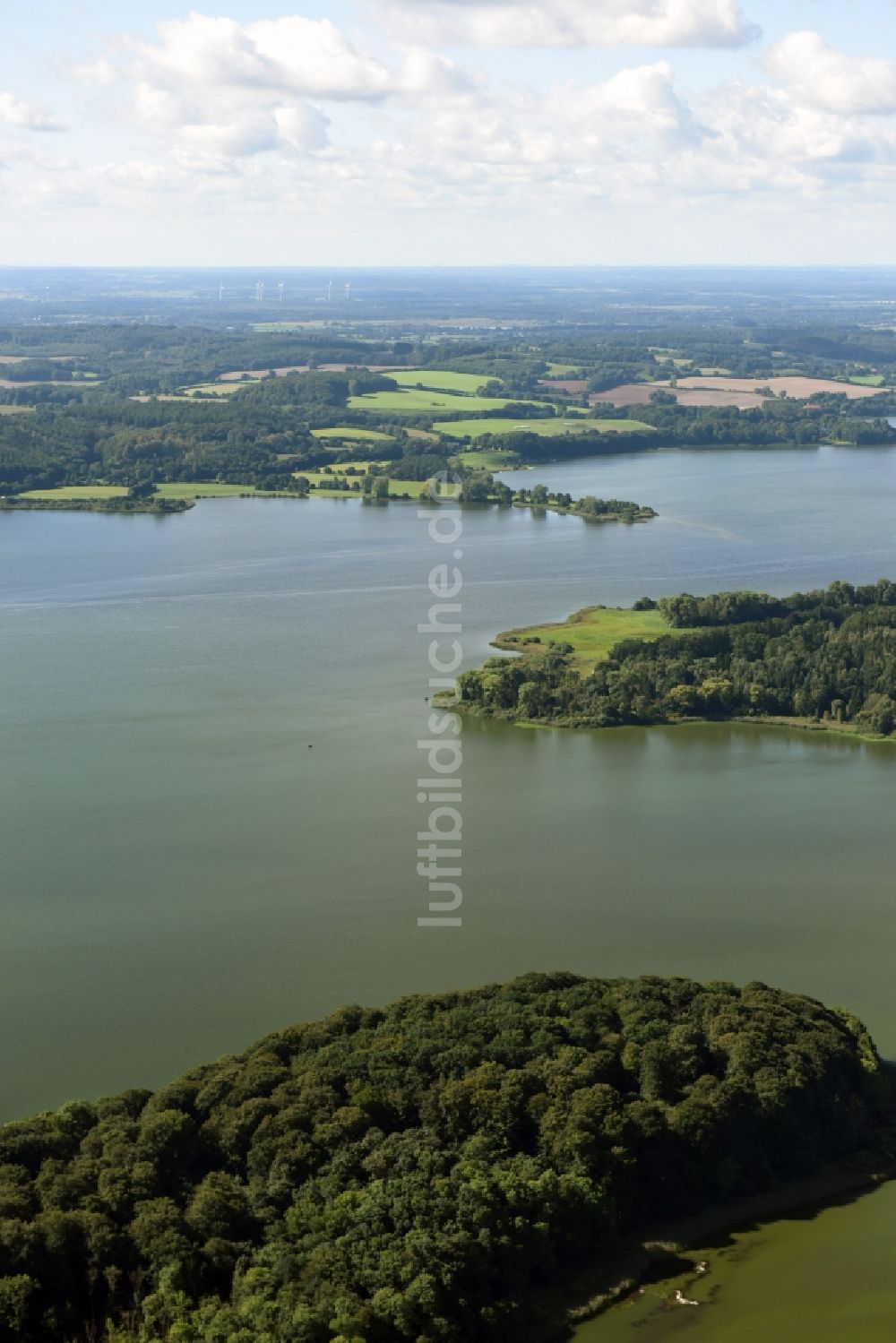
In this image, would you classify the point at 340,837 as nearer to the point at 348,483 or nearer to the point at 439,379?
the point at 348,483

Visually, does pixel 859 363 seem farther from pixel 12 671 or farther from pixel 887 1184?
pixel 887 1184

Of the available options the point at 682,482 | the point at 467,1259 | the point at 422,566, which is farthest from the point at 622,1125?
the point at 682,482

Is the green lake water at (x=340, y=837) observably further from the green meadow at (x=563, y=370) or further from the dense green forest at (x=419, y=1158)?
the green meadow at (x=563, y=370)

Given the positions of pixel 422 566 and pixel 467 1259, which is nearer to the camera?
pixel 467 1259

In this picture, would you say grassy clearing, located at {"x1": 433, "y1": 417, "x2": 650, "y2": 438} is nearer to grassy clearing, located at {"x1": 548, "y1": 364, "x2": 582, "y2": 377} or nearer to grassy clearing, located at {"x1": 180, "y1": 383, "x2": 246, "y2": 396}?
grassy clearing, located at {"x1": 180, "y1": 383, "x2": 246, "y2": 396}

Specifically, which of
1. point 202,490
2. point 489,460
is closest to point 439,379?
point 489,460
